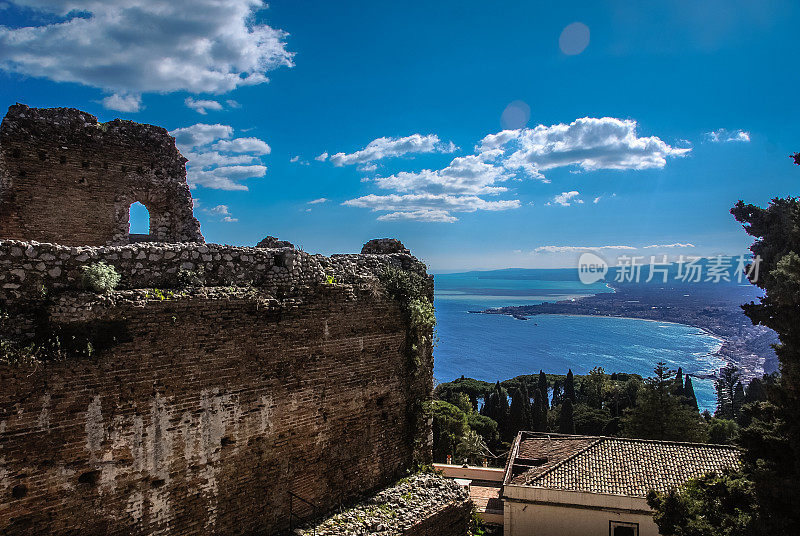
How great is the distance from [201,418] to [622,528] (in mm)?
14261

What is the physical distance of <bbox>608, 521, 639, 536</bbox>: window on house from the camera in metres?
15.3

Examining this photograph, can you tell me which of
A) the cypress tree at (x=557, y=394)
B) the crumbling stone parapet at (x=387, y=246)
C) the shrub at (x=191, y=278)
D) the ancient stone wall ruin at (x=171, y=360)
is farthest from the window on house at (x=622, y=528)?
the cypress tree at (x=557, y=394)

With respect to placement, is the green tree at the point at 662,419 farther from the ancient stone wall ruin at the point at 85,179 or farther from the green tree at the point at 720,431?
the ancient stone wall ruin at the point at 85,179

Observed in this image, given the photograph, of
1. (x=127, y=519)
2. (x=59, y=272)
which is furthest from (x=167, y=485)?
(x=59, y=272)

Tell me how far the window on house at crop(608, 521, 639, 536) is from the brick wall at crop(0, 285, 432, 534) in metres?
9.72

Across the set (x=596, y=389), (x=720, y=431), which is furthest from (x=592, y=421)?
(x=596, y=389)

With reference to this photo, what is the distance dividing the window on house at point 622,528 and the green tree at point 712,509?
5781 mm

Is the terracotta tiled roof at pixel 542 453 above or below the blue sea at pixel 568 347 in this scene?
above

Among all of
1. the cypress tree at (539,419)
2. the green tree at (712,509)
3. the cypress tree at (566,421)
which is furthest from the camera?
the cypress tree at (539,419)

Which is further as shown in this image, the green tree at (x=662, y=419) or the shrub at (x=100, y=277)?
the green tree at (x=662, y=419)

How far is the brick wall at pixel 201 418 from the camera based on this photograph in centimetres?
559

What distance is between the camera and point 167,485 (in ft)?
21.5

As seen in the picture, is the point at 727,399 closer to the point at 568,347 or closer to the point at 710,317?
the point at 568,347

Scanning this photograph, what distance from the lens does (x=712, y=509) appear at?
9750 millimetres
